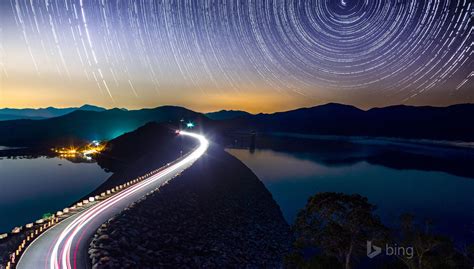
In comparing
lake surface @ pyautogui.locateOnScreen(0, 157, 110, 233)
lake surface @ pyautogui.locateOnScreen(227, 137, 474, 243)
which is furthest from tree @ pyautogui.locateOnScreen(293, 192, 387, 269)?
lake surface @ pyautogui.locateOnScreen(0, 157, 110, 233)

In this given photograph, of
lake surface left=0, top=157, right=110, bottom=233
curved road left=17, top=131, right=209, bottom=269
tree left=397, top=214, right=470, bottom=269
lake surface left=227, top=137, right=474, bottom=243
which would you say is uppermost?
tree left=397, top=214, right=470, bottom=269

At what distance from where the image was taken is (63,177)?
344 ft

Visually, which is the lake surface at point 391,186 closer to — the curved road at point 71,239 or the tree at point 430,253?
the tree at point 430,253

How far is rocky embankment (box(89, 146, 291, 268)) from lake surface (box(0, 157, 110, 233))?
108 feet

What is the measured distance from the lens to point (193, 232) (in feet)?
117

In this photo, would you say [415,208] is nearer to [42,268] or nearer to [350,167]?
[350,167]

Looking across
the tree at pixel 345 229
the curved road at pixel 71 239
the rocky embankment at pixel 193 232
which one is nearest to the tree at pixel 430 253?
the tree at pixel 345 229

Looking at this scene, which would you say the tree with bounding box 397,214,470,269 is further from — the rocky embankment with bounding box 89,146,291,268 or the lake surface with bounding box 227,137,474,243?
the lake surface with bounding box 227,137,474,243

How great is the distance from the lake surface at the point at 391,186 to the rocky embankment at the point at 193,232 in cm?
1278

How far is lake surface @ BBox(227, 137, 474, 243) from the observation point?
61469mm

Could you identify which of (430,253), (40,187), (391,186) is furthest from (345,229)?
(40,187)

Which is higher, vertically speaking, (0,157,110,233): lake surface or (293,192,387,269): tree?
(293,192,387,269): tree

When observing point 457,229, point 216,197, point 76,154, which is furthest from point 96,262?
point 76,154

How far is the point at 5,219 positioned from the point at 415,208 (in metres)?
79.1
